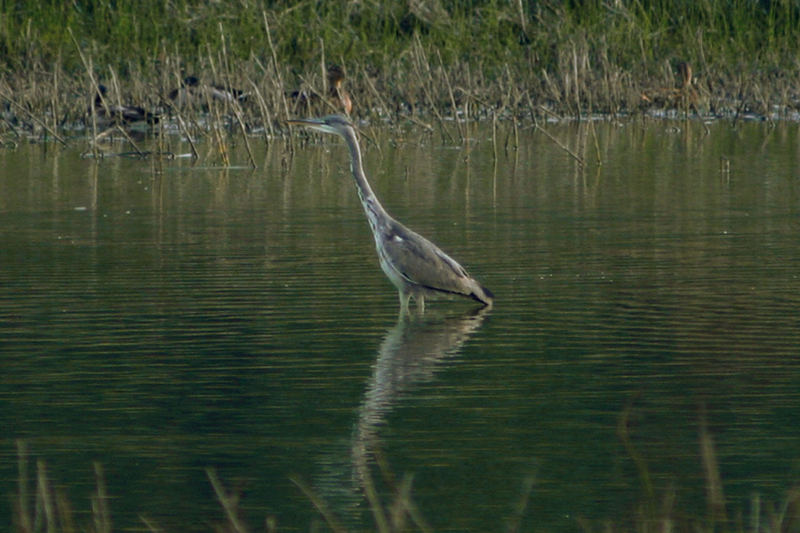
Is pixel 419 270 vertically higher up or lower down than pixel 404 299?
higher up

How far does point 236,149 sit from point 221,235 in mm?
6849

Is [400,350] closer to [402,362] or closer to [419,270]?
[402,362]

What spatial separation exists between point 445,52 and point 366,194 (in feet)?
48.8

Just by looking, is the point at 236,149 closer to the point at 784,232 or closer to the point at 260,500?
the point at 784,232

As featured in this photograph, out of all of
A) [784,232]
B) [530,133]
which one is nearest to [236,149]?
[530,133]

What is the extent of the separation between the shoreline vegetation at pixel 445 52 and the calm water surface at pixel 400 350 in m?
7.30

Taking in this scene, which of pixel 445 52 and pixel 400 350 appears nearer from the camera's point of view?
pixel 400 350

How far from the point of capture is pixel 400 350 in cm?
720

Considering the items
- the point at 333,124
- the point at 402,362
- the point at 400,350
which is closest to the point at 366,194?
the point at 333,124

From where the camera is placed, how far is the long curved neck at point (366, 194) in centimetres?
865

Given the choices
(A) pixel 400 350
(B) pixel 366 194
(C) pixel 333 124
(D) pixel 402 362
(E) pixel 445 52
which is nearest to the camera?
(D) pixel 402 362

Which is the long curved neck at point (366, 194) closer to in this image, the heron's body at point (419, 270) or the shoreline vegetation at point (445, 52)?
the heron's body at point (419, 270)

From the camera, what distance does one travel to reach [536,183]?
13.9 meters

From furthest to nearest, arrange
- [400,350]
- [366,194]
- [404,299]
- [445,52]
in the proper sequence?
[445,52] → [366,194] → [404,299] → [400,350]
